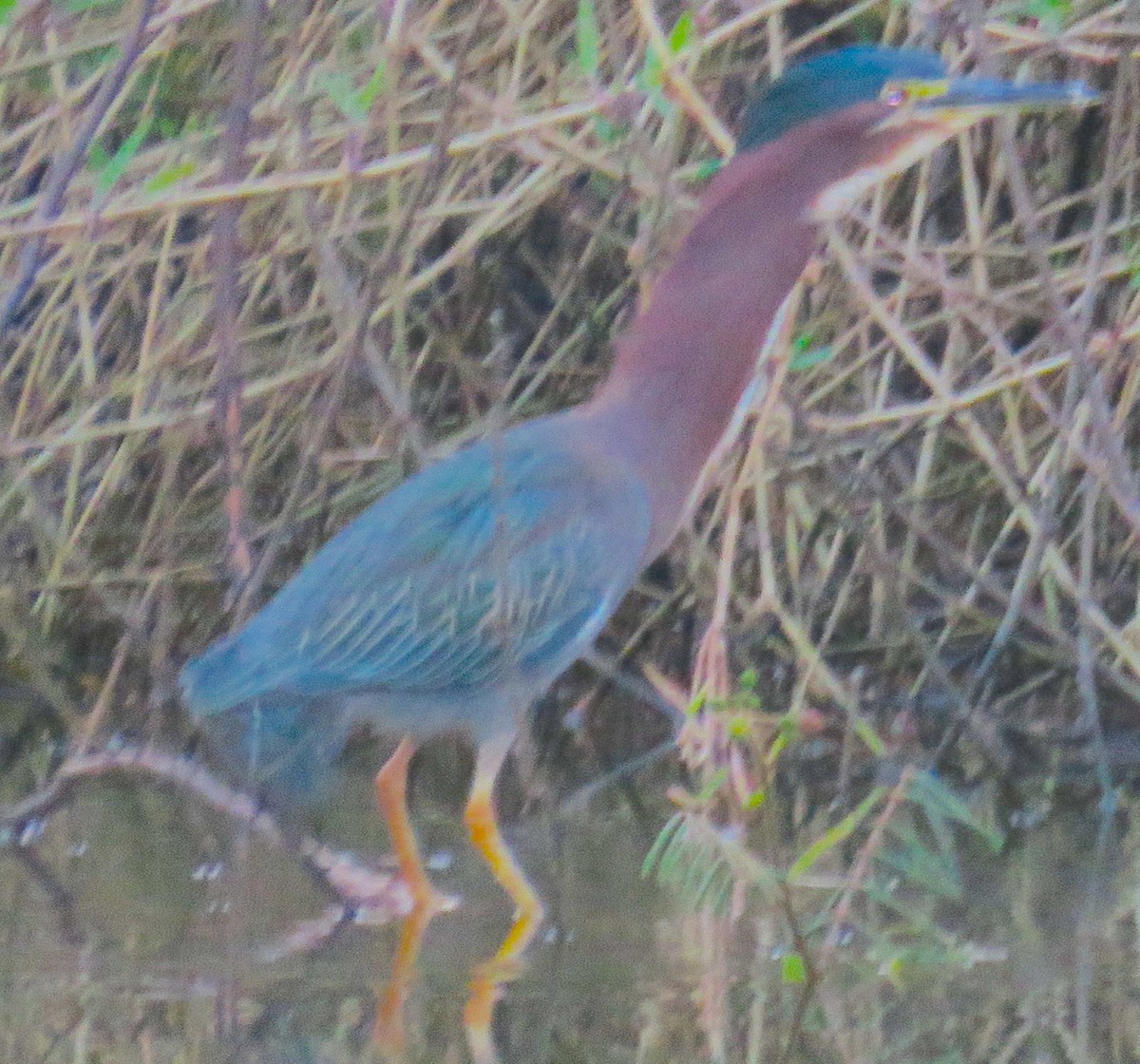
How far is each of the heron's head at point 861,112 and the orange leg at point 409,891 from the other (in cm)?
112

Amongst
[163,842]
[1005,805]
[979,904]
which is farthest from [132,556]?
[979,904]

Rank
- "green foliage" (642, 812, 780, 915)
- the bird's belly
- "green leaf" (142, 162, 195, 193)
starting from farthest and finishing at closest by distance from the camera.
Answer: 1. the bird's belly
2. "green leaf" (142, 162, 195, 193)
3. "green foliage" (642, 812, 780, 915)

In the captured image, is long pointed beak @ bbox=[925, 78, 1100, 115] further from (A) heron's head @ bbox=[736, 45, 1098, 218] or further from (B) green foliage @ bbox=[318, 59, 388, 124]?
(B) green foliage @ bbox=[318, 59, 388, 124]

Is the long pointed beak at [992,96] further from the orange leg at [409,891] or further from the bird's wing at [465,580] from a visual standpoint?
the orange leg at [409,891]

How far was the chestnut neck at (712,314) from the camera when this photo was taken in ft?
11.9

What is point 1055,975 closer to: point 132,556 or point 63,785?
point 63,785

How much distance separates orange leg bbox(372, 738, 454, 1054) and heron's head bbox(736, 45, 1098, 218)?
112 centimetres

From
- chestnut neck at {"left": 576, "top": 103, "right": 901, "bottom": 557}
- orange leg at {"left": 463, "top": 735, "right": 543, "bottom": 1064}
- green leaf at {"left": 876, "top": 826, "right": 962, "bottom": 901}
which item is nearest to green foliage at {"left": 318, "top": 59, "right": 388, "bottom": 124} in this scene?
chestnut neck at {"left": 576, "top": 103, "right": 901, "bottom": 557}

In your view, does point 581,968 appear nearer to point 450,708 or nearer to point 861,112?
point 450,708

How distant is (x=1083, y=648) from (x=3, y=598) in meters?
1.95

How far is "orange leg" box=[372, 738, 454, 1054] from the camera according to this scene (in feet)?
9.68

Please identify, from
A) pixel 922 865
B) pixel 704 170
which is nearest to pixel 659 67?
pixel 704 170

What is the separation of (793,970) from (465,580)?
3.49ft

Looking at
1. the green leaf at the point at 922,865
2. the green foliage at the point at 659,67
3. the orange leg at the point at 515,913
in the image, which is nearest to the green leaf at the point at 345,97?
the green foliage at the point at 659,67
